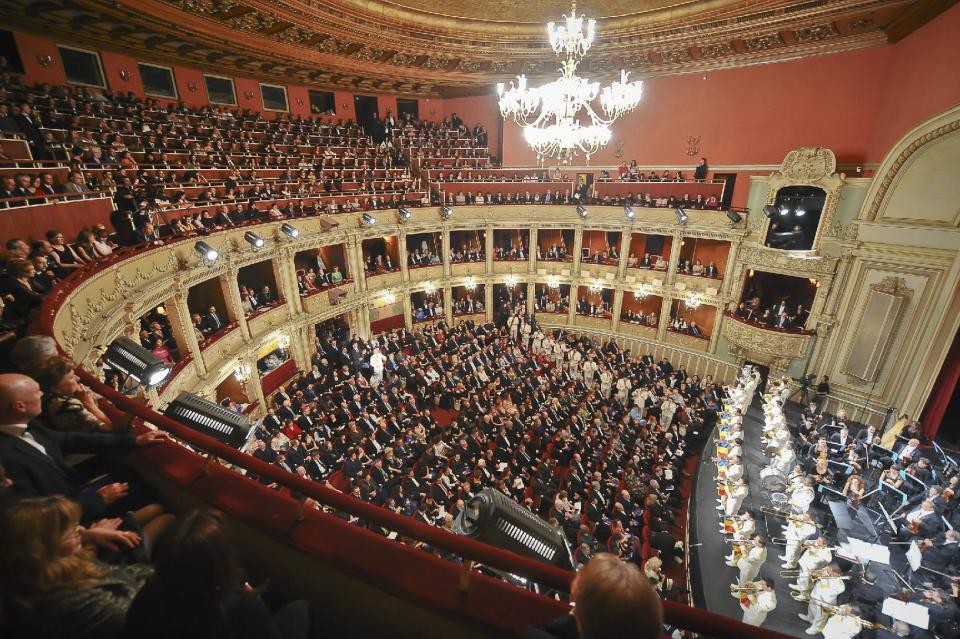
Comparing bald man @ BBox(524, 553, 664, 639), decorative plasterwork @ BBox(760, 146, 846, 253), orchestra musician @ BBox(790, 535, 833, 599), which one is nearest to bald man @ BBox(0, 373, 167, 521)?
bald man @ BBox(524, 553, 664, 639)

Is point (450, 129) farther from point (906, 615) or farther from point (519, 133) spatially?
point (906, 615)

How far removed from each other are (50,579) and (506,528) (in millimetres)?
2599

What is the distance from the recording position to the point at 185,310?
8.88 m

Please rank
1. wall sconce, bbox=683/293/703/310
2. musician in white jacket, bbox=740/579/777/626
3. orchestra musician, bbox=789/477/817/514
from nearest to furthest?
musician in white jacket, bbox=740/579/777/626 < orchestra musician, bbox=789/477/817/514 < wall sconce, bbox=683/293/703/310

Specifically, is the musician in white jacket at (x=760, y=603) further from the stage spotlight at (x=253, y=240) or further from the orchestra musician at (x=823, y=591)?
the stage spotlight at (x=253, y=240)

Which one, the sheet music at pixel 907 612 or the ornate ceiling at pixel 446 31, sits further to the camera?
the ornate ceiling at pixel 446 31

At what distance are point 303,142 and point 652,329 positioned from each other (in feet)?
49.7

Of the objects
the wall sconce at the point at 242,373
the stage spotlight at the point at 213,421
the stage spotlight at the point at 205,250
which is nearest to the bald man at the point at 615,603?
the stage spotlight at the point at 213,421

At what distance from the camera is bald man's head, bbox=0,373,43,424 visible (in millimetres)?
1841

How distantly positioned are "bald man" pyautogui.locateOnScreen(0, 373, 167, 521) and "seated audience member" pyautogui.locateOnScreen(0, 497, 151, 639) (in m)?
0.65

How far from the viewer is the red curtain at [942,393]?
991 centimetres

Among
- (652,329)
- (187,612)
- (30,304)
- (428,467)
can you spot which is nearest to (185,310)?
(30,304)

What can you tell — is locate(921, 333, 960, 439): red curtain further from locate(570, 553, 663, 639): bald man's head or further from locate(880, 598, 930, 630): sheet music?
locate(570, 553, 663, 639): bald man's head

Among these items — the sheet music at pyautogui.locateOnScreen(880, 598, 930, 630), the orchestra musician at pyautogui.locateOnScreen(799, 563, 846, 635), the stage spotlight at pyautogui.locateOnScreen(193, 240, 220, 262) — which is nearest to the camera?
the sheet music at pyautogui.locateOnScreen(880, 598, 930, 630)
